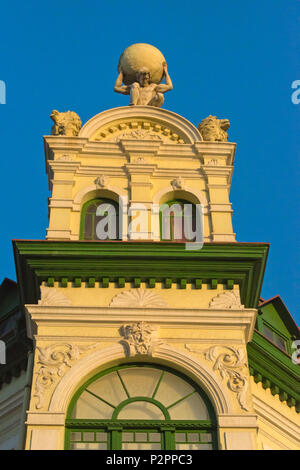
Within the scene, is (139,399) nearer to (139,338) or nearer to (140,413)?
(140,413)

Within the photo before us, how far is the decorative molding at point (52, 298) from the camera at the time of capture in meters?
19.7

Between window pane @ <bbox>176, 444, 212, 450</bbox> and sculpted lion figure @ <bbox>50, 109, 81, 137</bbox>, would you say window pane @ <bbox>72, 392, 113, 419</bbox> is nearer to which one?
window pane @ <bbox>176, 444, 212, 450</bbox>

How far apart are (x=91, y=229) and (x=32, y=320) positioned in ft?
14.0

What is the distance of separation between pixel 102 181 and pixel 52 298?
4951 millimetres

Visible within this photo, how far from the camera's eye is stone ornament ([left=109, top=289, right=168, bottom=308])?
19.8 meters

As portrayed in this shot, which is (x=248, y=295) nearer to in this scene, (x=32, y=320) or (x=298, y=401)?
(x=298, y=401)

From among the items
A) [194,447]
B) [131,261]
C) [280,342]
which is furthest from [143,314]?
[280,342]

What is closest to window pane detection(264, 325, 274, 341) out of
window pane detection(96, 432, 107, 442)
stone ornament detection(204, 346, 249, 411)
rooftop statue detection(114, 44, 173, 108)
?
stone ornament detection(204, 346, 249, 411)

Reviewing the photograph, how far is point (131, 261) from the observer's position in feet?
66.9

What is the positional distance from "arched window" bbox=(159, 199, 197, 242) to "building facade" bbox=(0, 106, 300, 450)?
0.21 ft

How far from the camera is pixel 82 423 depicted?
17.9m

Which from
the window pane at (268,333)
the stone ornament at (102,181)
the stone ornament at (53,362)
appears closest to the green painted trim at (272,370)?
the window pane at (268,333)

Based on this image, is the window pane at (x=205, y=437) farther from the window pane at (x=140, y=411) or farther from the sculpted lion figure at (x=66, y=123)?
the sculpted lion figure at (x=66, y=123)
